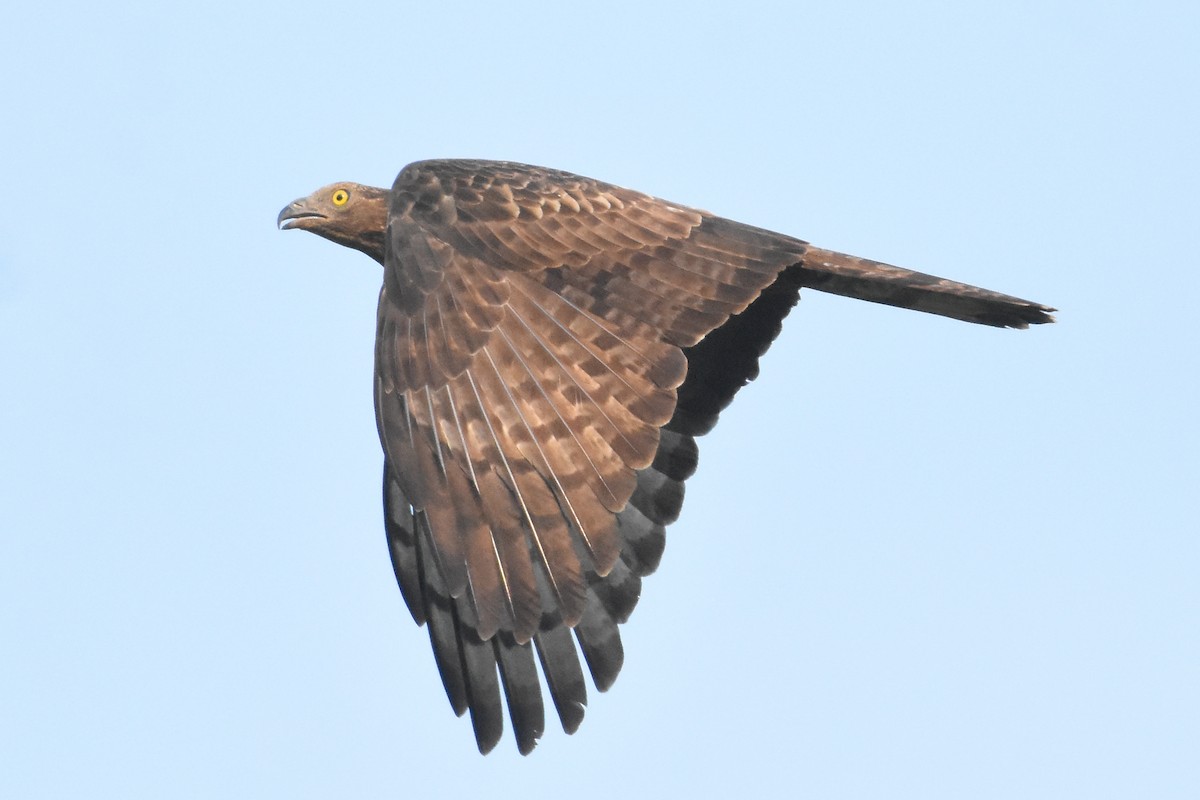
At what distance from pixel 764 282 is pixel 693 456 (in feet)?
4.11

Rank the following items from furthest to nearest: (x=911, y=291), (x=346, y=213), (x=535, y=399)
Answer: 1. (x=346, y=213)
2. (x=911, y=291)
3. (x=535, y=399)

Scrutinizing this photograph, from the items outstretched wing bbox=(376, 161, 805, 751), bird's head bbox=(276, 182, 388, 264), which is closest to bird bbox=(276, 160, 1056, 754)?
outstretched wing bbox=(376, 161, 805, 751)

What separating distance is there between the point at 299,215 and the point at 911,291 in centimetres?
456

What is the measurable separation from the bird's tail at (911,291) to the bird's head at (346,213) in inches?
133

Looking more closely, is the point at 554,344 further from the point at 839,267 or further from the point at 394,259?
the point at 839,267

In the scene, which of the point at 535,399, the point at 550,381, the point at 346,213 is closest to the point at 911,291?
the point at 550,381

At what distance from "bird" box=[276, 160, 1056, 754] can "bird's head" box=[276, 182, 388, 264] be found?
2077mm

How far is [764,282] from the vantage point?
33.9ft

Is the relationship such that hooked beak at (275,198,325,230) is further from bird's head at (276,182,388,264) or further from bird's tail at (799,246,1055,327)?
bird's tail at (799,246,1055,327)

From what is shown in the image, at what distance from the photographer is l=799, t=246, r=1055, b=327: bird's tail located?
426 inches

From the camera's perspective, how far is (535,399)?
31.2 ft

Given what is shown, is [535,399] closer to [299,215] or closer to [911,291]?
[911,291]

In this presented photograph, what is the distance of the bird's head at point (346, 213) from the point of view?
13.1 m

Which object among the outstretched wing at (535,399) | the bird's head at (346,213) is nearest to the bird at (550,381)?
the outstretched wing at (535,399)
